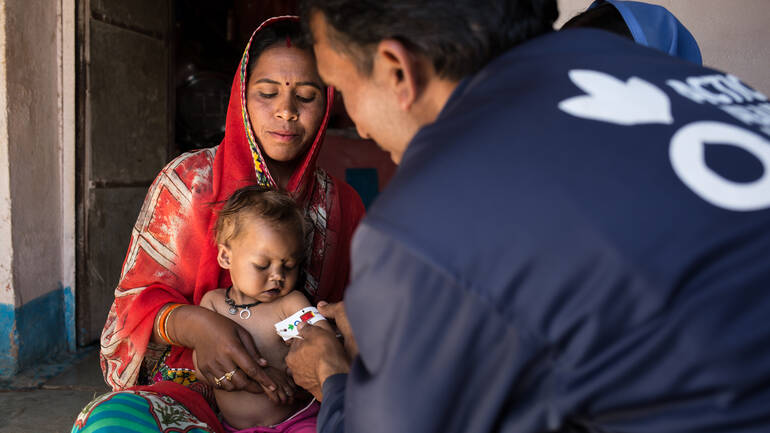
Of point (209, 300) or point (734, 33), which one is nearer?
point (209, 300)

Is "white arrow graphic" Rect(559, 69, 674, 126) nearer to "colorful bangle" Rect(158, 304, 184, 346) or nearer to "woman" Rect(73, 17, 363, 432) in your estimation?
"woman" Rect(73, 17, 363, 432)

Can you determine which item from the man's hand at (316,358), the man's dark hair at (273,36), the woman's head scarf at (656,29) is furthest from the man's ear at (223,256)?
the woman's head scarf at (656,29)

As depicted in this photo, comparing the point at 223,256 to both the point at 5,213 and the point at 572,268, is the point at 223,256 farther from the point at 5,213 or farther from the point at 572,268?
the point at 5,213

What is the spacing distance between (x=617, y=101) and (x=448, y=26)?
1.07 ft

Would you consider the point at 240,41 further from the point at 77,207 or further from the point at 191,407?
the point at 191,407

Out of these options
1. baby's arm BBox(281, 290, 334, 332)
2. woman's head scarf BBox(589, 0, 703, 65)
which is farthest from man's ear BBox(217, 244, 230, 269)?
woman's head scarf BBox(589, 0, 703, 65)

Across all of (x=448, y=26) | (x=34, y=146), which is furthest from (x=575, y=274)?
(x=34, y=146)

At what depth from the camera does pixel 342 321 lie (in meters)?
1.76

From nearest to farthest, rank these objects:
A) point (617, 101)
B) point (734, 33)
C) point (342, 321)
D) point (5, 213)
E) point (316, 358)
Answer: point (617, 101) → point (316, 358) → point (342, 321) → point (734, 33) → point (5, 213)

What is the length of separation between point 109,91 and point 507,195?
12.5 feet

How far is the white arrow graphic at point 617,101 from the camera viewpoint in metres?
0.85

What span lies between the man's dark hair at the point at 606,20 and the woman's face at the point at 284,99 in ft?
3.02

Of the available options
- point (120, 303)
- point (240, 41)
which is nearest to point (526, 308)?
point (120, 303)

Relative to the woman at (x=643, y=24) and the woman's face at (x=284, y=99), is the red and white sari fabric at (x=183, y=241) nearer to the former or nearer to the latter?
the woman's face at (x=284, y=99)
